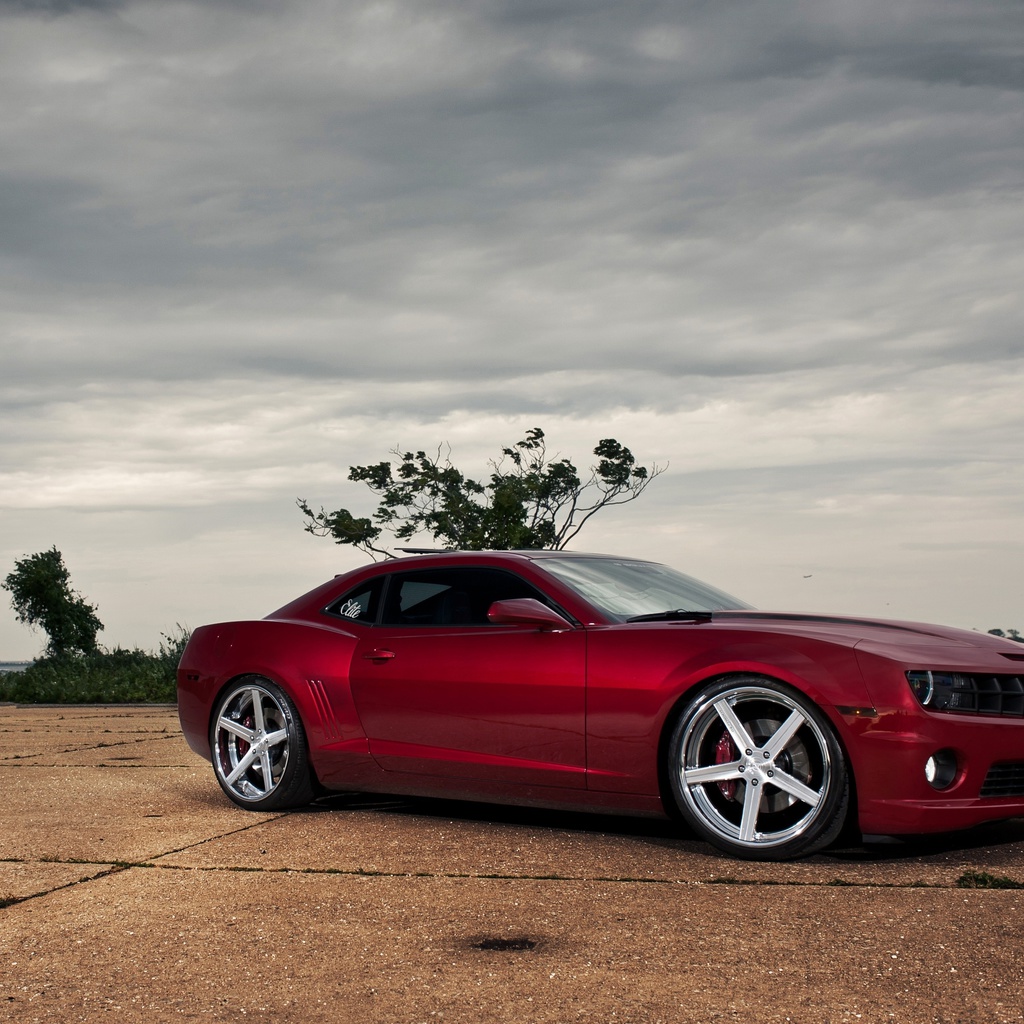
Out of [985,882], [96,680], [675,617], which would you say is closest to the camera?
[985,882]

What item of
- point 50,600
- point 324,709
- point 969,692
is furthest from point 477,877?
point 50,600

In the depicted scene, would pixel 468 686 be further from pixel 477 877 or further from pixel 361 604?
pixel 477 877

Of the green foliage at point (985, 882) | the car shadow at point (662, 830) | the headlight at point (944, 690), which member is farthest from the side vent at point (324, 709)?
the green foliage at point (985, 882)

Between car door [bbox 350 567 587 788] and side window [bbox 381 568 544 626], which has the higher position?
side window [bbox 381 568 544 626]

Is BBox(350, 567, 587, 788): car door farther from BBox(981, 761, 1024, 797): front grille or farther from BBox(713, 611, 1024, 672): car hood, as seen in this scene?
BBox(981, 761, 1024, 797): front grille

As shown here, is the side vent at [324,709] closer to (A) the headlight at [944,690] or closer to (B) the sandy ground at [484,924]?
(B) the sandy ground at [484,924]

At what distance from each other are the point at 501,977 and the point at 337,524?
118 ft

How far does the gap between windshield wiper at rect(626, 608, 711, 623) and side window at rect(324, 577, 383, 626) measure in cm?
151

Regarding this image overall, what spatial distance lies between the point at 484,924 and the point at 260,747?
9.50 feet

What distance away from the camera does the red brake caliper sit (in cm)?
A: 518

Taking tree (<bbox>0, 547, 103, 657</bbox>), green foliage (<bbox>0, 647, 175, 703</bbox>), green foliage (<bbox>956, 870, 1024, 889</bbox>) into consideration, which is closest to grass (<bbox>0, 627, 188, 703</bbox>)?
green foliage (<bbox>0, 647, 175, 703</bbox>)

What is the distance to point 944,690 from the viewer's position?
4.93m

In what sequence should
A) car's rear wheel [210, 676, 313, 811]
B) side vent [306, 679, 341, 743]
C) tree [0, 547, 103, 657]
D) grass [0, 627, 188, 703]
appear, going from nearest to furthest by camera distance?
1. side vent [306, 679, 341, 743]
2. car's rear wheel [210, 676, 313, 811]
3. grass [0, 627, 188, 703]
4. tree [0, 547, 103, 657]

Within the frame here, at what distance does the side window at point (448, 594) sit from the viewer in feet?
20.3
